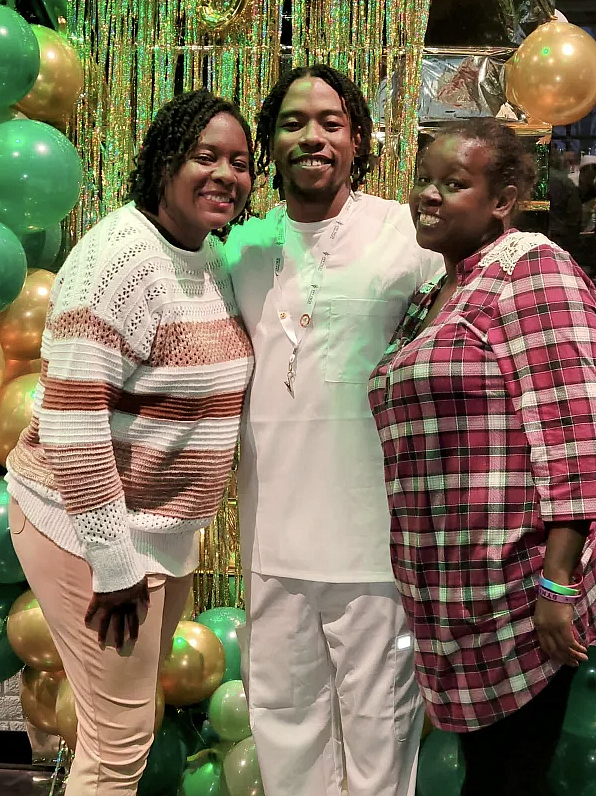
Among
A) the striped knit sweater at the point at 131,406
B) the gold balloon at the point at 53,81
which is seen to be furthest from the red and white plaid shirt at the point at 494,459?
the gold balloon at the point at 53,81

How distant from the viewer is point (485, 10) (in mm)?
2625

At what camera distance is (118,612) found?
1.79m

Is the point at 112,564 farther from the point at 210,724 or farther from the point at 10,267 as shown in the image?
the point at 210,724

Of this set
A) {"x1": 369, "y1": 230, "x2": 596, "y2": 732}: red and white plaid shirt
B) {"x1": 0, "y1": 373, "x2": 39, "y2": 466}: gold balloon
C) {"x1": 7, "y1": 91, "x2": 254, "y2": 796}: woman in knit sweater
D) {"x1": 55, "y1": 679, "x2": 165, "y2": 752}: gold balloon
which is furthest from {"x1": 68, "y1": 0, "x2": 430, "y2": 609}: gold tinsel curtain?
{"x1": 369, "y1": 230, "x2": 596, "y2": 732}: red and white plaid shirt

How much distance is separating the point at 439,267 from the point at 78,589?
1.00 metres

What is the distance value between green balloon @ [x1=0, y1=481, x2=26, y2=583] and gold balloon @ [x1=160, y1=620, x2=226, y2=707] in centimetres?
45

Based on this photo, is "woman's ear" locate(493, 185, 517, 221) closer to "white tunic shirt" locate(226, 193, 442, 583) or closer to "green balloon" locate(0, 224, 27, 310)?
"white tunic shirt" locate(226, 193, 442, 583)

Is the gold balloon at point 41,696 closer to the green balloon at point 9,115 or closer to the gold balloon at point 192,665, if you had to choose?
the gold balloon at point 192,665

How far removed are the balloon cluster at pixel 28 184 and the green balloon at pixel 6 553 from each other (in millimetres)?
137

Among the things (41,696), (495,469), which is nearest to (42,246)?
(41,696)

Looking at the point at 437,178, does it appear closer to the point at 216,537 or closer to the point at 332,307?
the point at 332,307

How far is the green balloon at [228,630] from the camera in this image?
2.68 metres

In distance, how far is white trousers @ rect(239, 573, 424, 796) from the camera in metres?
1.97

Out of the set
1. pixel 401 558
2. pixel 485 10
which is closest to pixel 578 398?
pixel 401 558
